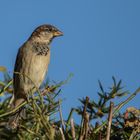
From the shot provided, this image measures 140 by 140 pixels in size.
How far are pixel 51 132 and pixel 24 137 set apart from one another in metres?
0.15

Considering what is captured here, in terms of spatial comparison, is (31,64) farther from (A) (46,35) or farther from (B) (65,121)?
(B) (65,121)

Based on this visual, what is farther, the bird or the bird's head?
the bird's head

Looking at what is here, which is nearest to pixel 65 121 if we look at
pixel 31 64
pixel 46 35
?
pixel 31 64

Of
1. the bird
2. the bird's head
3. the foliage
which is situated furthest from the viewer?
the bird's head

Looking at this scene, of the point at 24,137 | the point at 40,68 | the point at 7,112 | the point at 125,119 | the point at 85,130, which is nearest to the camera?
the point at 85,130

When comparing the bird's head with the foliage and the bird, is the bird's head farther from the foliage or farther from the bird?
the foliage

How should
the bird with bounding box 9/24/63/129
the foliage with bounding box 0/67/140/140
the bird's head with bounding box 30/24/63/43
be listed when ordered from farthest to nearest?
the bird's head with bounding box 30/24/63/43 → the bird with bounding box 9/24/63/129 → the foliage with bounding box 0/67/140/140

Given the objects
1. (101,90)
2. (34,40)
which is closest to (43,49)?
(34,40)

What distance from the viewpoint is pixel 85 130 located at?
0.95 m

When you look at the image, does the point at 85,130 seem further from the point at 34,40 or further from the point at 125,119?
the point at 34,40

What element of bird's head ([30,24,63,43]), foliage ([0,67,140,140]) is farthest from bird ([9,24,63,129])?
foliage ([0,67,140,140])

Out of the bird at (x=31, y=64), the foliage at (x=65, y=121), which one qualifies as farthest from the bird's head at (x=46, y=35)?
the foliage at (x=65, y=121)

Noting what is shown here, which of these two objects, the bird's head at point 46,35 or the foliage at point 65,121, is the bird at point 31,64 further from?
the foliage at point 65,121

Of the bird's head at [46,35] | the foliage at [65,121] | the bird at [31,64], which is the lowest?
the foliage at [65,121]
